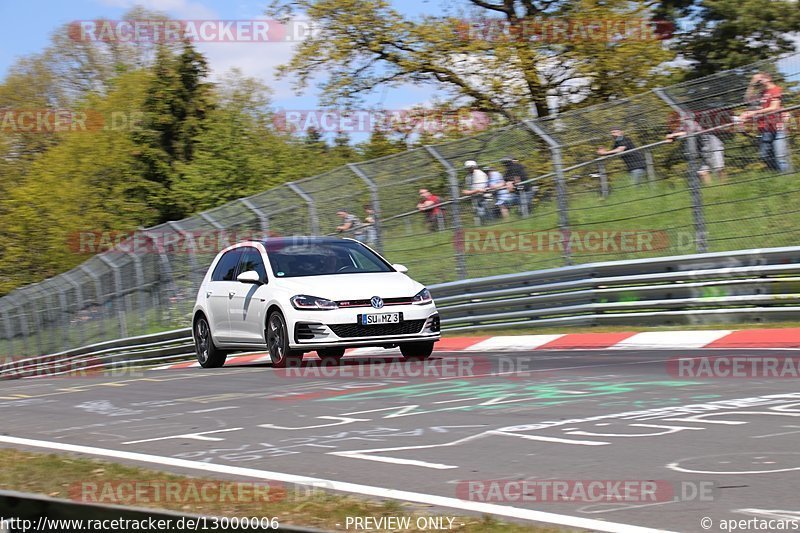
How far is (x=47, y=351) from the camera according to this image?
115 feet

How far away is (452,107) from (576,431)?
81.6ft

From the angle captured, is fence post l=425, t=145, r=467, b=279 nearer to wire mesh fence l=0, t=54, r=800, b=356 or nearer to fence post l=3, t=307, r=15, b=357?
wire mesh fence l=0, t=54, r=800, b=356

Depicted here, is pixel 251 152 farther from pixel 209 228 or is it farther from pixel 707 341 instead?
pixel 707 341

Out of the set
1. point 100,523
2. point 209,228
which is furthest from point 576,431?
point 209,228

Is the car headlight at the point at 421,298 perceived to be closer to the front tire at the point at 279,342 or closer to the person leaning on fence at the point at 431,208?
the front tire at the point at 279,342

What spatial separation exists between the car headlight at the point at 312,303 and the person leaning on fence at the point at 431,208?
5.51 metres

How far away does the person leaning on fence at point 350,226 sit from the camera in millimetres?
19562

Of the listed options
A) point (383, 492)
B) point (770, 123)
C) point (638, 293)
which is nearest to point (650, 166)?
point (638, 293)

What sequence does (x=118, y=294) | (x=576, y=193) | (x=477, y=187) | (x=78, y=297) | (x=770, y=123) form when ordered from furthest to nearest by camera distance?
(x=78, y=297) < (x=118, y=294) < (x=477, y=187) < (x=576, y=193) < (x=770, y=123)

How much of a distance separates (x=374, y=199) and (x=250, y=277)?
5.31 meters

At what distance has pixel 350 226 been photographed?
19.7 m

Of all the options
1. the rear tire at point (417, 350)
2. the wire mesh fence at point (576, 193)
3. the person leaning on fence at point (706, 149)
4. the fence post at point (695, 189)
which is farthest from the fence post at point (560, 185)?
the rear tire at point (417, 350)

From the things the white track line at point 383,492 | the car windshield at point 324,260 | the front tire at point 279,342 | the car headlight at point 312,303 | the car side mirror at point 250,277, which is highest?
the car windshield at point 324,260

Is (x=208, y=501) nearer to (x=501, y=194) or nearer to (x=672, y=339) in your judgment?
(x=672, y=339)
